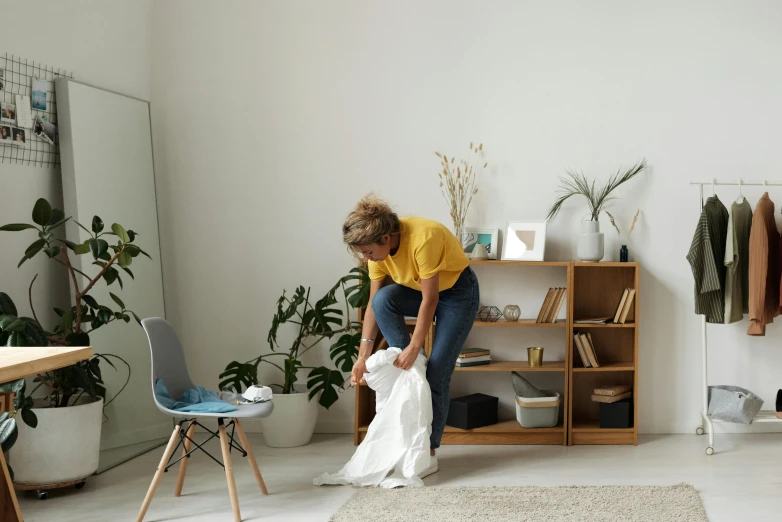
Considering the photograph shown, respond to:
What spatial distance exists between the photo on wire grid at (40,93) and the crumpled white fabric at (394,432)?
6.71 feet

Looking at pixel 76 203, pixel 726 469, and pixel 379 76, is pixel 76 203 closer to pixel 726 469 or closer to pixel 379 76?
pixel 379 76

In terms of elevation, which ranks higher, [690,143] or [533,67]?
[533,67]

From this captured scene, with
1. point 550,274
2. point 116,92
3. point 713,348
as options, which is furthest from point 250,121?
point 713,348

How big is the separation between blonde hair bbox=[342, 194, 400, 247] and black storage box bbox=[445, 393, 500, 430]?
1.34m

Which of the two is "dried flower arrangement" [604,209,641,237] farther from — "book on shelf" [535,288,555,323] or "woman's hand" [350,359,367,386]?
"woman's hand" [350,359,367,386]

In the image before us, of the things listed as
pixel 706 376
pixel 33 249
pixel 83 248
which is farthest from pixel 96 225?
pixel 706 376

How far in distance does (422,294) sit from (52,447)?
1726 mm

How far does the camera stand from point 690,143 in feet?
14.5

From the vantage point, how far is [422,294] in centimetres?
354

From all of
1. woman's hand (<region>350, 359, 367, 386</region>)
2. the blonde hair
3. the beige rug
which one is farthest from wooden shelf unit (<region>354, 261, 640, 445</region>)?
the blonde hair

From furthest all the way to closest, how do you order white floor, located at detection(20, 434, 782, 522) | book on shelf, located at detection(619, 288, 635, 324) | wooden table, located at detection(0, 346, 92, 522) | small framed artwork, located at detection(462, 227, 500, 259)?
small framed artwork, located at detection(462, 227, 500, 259), book on shelf, located at detection(619, 288, 635, 324), white floor, located at detection(20, 434, 782, 522), wooden table, located at detection(0, 346, 92, 522)

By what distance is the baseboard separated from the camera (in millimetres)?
4047

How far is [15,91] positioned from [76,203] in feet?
1.93

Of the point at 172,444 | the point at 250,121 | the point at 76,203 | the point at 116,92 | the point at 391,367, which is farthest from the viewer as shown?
the point at 250,121
